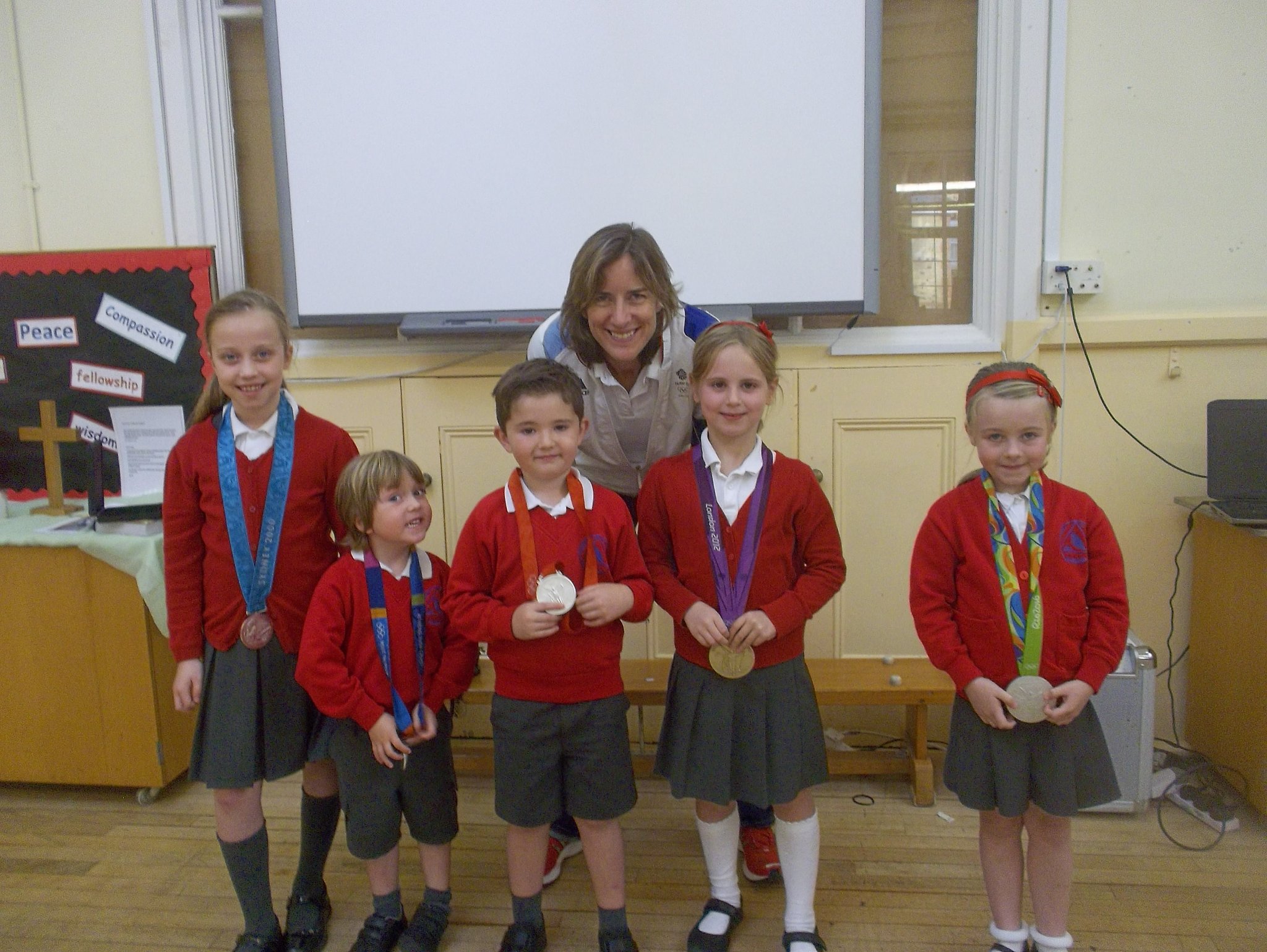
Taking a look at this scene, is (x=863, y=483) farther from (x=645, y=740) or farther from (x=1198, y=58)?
(x=1198, y=58)

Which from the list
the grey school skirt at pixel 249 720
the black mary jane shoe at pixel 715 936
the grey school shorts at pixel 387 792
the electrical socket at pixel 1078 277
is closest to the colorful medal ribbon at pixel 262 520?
the grey school skirt at pixel 249 720

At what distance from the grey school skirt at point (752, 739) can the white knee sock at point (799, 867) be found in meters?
0.10

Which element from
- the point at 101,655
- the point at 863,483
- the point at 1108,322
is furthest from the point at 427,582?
the point at 1108,322

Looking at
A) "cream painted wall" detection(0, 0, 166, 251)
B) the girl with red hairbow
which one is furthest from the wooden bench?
"cream painted wall" detection(0, 0, 166, 251)

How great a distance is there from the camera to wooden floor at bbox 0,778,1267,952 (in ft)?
6.22

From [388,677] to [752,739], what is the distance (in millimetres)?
758

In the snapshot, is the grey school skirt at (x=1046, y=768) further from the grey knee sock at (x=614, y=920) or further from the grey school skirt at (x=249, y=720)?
the grey school skirt at (x=249, y=720)

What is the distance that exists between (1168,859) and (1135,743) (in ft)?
0.97

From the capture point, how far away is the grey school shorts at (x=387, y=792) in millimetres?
1742

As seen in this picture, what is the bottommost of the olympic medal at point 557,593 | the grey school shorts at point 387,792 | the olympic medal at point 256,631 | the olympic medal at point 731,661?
the grey school shorts at point 387,792

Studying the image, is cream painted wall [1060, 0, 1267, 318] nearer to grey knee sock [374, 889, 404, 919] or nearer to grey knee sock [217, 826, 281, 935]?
grey knee sock [374, 889, 404, 919]

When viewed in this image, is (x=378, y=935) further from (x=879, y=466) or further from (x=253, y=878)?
(x=879, y=466)

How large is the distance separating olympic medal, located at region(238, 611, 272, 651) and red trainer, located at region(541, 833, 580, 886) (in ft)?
2.89

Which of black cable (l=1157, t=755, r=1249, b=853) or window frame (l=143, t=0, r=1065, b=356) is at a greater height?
window frame (l=143, t=0, r=1065, b=356)
